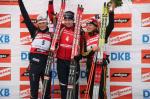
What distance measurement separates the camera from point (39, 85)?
7.55 meters

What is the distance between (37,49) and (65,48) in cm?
43

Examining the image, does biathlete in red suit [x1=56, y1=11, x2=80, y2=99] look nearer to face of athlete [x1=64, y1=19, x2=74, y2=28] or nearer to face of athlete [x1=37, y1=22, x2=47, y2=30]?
face of athlete [x1=64, y1=19, x2=74, y2=28]

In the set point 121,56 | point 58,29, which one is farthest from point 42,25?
point 121,56

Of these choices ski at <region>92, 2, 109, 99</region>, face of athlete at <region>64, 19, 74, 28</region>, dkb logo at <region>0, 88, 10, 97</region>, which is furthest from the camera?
dkb logo at <region>0, 88, 10, 97</region>

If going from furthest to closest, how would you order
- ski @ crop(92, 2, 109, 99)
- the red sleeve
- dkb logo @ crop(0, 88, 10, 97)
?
dkb logo @ crop(0, 88, 10, 97) < the red sleeve < ski @ crop(92, 2, 109, 99)

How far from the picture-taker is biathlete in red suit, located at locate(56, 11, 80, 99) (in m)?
6.95

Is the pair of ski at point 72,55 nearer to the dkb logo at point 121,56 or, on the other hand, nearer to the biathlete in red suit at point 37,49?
the biathlete in red suit at point 37,49

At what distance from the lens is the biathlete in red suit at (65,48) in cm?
695

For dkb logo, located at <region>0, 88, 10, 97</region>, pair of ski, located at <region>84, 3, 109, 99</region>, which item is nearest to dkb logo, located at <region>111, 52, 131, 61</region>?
pair of ski, located at <region>84, 3, 109, 99</region>

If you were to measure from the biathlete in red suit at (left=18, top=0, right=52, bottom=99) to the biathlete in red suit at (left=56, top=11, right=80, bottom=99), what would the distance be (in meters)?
0.22

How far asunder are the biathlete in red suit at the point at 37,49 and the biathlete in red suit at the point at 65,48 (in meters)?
0.22

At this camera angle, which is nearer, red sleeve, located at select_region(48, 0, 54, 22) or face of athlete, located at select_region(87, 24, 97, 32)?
face of athlete, located at select_region(87, 24, 97, 32)

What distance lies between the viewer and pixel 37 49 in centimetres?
703

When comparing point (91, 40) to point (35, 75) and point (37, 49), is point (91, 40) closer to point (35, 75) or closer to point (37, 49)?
point (37, 49)
